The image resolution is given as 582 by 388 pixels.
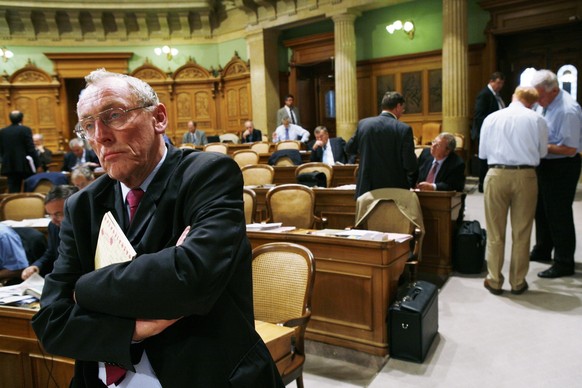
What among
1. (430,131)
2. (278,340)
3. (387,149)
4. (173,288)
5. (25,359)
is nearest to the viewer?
(173,288)

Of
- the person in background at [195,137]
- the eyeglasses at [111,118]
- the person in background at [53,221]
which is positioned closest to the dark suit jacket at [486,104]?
the person in background at [53,221]

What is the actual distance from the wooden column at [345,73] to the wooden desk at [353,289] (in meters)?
8.46

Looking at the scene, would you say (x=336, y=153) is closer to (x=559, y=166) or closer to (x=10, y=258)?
(x=559, y=166)

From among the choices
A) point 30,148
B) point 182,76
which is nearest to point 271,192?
point 30,148

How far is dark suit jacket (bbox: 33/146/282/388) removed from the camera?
1.00 m

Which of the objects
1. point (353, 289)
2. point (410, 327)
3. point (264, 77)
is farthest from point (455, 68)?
point (410, 327)

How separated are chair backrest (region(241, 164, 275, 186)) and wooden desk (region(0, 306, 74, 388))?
4.04 metres

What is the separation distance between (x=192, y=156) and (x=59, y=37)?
15281 mm

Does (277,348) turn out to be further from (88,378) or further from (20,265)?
(20,265)

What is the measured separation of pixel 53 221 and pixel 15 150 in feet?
15.7

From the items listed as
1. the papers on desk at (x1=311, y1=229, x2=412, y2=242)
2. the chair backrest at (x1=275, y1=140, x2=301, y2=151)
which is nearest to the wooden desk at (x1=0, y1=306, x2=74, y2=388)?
the papers on desk at (x1=311, y1=229, x2=412, y2=242)

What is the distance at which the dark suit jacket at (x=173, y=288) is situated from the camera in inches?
39.6

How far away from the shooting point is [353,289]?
10.7 ft

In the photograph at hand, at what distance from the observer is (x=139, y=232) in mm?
1149
